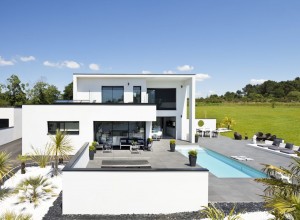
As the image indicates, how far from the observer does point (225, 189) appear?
Answer: 1148 centimetres

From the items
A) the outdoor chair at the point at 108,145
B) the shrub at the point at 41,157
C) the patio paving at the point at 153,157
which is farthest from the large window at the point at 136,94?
the shrub at the point at 41,157

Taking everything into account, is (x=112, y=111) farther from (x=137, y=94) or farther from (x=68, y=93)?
(x=68, y=93)

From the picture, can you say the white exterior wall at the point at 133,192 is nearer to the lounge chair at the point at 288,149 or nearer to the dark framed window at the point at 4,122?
the lounge chair at the point at 288,149

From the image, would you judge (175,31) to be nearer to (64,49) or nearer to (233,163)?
(233,163)

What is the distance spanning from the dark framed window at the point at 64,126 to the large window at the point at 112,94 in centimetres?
634

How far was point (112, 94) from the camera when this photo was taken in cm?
2500

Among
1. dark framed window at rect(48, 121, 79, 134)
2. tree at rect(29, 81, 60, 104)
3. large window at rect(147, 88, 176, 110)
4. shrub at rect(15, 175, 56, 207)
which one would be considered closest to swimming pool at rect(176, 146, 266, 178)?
large window at rect(147, 88, 176, 110)

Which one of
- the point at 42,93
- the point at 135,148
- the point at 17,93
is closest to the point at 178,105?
the point at 135,148

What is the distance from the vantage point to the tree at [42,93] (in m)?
49.9

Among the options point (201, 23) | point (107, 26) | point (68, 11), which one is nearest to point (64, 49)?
point (107, 26)

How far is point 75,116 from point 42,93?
37877 mm

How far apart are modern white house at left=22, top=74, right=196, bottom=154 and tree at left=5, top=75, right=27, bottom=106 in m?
26.2

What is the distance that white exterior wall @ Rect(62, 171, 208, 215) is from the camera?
9.23m

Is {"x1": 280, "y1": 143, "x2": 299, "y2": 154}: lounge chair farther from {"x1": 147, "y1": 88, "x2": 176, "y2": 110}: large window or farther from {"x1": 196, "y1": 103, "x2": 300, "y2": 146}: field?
{"x1": 196, "y1": 103, "x2": 300, "y2": 146}: field
